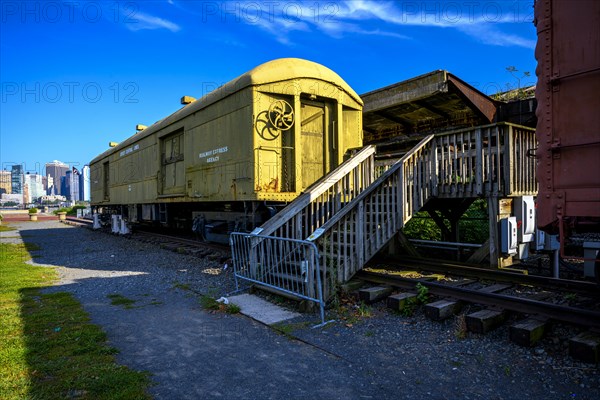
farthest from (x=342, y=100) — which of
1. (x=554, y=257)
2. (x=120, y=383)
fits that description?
(x=120, y=383)

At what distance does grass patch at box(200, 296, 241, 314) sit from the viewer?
549 cm

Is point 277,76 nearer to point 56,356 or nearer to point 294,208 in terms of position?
point 294,208

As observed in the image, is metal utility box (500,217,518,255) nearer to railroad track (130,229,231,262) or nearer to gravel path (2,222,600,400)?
gravel path (2,222,600,400)

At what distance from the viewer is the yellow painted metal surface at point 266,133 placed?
779 centimetres

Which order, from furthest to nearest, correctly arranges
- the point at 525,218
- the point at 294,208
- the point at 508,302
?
the point at 294,208
the point at 525,218
the point at 508,302

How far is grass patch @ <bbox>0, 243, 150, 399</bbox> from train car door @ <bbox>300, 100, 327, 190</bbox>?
5.02 meters

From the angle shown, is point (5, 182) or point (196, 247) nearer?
point (196, 247)

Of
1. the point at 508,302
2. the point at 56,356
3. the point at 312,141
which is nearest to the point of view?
the point at 56,356

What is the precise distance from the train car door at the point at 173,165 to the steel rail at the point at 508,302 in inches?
271

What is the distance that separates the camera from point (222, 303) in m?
5.79

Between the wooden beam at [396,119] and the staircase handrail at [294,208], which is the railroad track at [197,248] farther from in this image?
the wooden beam at [396,119]

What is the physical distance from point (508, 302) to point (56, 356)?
4.90m

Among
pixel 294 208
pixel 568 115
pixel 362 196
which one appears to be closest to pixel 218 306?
pixel 294 208

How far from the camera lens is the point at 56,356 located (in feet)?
12.9
